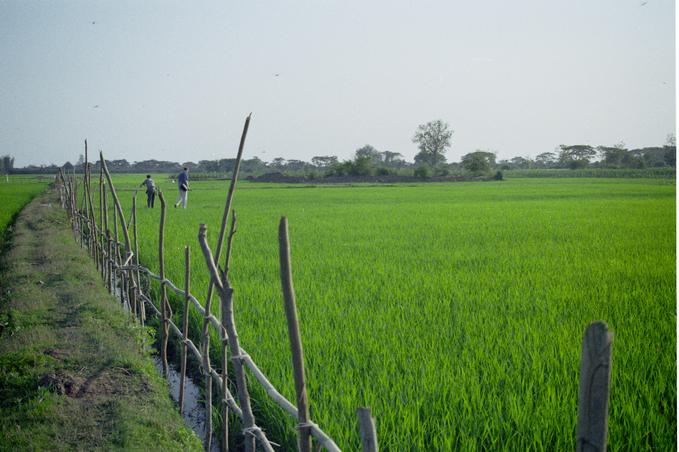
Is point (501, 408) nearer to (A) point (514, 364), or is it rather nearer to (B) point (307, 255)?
(A) point (514, 364)

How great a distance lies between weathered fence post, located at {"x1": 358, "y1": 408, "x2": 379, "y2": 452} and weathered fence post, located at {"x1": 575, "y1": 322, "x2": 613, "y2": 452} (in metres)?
0.45

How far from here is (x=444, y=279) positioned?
564 centimetres

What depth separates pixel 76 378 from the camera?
335 cm

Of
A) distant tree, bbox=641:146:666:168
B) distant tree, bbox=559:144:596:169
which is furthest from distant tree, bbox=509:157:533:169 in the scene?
distant tree, bbox=641:146:666:168

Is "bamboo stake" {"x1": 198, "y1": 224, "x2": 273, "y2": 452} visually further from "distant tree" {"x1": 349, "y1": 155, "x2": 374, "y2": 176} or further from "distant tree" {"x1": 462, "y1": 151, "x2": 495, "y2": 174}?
"distant tree" {"x1": 462, "y1": 151, "x2": 495, "y2": 174}

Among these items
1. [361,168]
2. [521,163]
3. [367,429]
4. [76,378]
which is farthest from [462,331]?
[521,163]

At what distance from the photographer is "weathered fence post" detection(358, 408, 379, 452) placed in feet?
4.07

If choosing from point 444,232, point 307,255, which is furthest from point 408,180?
point 307,255

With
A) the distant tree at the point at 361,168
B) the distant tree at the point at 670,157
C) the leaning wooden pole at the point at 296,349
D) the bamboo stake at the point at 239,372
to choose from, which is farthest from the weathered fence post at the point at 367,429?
the distant tree at the point at 361,168

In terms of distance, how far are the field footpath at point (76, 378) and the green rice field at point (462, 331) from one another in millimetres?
658

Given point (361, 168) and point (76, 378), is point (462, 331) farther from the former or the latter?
point (361, 168)

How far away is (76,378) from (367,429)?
274 cm

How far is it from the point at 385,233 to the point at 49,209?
9.75 meters

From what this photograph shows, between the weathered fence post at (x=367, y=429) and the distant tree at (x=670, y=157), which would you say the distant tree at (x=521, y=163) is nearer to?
the distant tree at (x=670, y=157)
